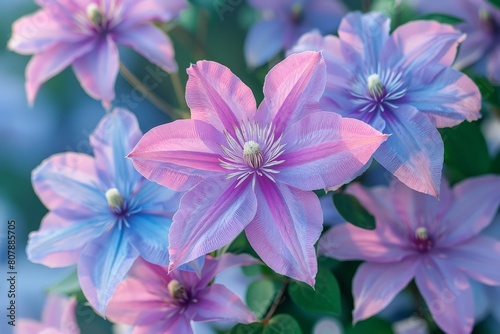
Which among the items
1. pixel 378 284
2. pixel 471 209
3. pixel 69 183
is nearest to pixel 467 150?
pixel 471 209

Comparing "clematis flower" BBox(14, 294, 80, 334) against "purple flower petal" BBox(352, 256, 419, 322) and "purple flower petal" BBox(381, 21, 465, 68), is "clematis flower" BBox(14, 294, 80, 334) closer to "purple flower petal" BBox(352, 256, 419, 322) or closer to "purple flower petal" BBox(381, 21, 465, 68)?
"purple flower petal" BBox(352, 256, 419, 322)

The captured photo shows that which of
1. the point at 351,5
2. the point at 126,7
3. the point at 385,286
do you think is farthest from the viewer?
the point at 351,5

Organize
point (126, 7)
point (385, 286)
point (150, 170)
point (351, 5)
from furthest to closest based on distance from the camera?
point (351, 5), point (126, 7), point (385, 286), point (150, 170)

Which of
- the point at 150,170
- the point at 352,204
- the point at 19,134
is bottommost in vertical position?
the point at 19,134

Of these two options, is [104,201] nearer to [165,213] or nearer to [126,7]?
[165,213]

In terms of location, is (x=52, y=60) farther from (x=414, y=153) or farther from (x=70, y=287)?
(x=414, y=153)

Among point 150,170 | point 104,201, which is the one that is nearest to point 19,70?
point 104,201
